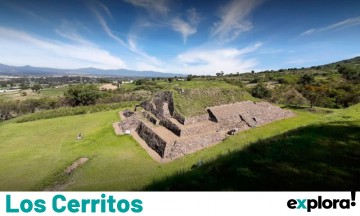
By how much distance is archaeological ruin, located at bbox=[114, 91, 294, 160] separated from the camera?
714 inches

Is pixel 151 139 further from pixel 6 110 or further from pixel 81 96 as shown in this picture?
pixel 6 110

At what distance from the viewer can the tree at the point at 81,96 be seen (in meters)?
Answer: 50.4

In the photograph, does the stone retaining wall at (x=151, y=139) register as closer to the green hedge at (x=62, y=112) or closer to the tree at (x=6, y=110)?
the green hedge at (x=62, y=112)

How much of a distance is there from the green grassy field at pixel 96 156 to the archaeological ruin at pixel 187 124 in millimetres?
882

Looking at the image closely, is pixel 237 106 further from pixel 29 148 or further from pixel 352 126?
pixel 29 148

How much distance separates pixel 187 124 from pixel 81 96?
35639 mm

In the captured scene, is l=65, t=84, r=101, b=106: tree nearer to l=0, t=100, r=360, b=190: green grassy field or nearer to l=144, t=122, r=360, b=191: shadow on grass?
l=0, t=100, r=360, b=190: green grassy field

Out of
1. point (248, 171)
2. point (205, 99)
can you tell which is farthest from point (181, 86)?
point (248, 171)

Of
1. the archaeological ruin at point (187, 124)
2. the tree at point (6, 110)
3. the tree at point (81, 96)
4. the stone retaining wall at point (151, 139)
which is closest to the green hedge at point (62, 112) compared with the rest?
the tree at point (81, 96)

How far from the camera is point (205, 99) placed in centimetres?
2533

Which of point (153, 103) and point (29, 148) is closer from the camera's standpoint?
point (29, 148)

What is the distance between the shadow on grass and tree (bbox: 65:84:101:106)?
4773 cm

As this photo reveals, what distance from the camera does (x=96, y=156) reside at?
18.5m

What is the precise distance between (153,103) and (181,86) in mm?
3917
